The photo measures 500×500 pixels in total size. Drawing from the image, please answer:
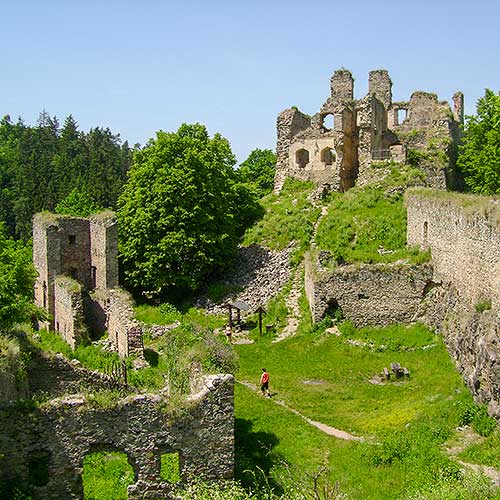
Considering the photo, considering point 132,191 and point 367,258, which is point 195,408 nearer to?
point 367,258

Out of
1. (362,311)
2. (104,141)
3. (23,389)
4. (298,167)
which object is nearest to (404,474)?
(23,389)

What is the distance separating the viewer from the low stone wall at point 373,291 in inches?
1099

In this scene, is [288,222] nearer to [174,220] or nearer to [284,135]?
[174,220]

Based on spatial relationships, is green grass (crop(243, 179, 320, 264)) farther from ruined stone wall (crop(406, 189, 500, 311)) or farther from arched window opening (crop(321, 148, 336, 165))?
ruined stone wall (crop(406, 189, 500, 311))

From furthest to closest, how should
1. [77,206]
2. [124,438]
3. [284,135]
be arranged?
[77,206]
[284,135]
[124,438]

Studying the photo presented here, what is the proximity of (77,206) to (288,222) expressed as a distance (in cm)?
2825

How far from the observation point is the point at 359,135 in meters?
40.6

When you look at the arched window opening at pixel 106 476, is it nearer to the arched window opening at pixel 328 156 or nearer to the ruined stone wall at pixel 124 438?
the ruined stone wall at pixel 124 438

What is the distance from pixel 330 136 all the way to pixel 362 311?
16.7 meters

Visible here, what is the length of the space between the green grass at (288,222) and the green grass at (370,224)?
1041 mm

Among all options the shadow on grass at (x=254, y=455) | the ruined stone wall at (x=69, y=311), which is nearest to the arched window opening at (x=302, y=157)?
the ruined stone wall at (x=69, y=311)

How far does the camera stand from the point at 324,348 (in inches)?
1065

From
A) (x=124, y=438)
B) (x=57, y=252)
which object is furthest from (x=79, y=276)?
(x=124, y=438)

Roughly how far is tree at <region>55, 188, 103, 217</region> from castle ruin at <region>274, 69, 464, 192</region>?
20.5 meters
